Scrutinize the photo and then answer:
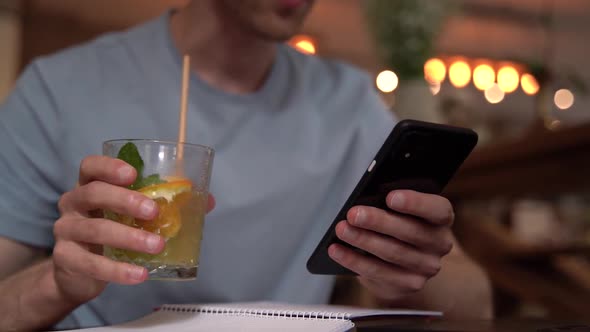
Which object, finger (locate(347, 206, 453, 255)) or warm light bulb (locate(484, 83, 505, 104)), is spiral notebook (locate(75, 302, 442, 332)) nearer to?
finger (locate(347, 206, 453, 255))

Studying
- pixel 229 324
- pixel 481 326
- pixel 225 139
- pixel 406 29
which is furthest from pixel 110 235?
pixel 406 29

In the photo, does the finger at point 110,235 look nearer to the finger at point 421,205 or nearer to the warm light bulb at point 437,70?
the finger at point 421,205

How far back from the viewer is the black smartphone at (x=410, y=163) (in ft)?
2.53

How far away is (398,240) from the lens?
879mm

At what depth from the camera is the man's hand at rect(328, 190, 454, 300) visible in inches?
32.5

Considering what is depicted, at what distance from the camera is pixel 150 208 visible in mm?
726

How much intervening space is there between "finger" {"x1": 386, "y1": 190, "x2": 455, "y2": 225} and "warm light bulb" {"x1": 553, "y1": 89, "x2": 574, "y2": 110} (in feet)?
6.61

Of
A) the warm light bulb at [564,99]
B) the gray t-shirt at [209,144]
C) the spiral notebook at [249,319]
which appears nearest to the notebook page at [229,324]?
the spiral notebook at [249,319]

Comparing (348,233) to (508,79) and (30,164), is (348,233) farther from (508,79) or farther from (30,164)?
(508,79)

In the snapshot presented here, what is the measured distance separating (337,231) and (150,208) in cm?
23

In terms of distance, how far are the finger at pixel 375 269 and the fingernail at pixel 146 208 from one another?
0.80 feet

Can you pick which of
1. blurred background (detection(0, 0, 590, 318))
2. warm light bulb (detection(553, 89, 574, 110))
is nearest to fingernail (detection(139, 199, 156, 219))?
blurred background (detection(0, 0, 590, 318))

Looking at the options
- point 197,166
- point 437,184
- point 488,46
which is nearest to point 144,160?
point 197,166

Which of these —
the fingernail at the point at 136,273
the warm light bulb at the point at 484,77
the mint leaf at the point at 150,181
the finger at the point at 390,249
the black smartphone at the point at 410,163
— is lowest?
the fingernail at the point at 136,273
